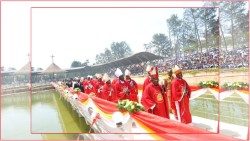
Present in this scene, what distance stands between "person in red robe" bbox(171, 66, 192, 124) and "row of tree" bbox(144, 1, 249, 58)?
242mm

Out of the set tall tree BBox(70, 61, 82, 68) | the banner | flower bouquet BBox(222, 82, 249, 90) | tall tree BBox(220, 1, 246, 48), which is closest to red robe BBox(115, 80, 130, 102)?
the banner

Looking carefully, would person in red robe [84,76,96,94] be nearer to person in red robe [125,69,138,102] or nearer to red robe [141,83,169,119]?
person in red robe [125,69,138,102]

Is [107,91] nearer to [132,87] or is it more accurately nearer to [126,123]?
[132,87]

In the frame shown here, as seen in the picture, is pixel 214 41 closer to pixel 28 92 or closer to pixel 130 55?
pixel 130 55

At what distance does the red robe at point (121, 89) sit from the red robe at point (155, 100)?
0.61ft

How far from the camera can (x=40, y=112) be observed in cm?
564

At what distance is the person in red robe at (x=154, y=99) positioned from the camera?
5.69 meters

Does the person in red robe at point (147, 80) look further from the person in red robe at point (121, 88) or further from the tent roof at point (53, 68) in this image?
the tent roof at point (53, 68)

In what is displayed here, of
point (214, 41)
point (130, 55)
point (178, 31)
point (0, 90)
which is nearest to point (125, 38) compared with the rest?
point (130, 55)

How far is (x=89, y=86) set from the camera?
5.81 metres

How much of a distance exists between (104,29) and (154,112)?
969 millimetres

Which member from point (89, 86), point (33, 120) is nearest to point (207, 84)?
point (89, 86)

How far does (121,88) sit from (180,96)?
1.99ft

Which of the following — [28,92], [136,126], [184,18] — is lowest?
[136,126]
